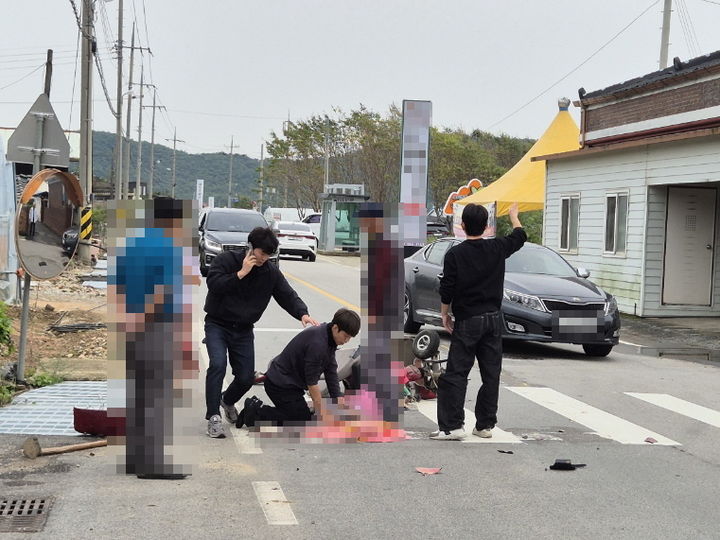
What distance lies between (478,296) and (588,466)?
1545 millimetres

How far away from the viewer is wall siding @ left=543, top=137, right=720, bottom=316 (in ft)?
59.5

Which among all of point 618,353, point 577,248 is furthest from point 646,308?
point 618,353

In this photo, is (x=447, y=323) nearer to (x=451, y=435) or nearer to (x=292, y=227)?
(x=451, y=435)

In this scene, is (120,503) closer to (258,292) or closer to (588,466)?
(258,292)

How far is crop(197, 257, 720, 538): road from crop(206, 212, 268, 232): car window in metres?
15.4

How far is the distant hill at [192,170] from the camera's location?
123938 mm

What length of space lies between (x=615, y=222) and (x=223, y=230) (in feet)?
32.5

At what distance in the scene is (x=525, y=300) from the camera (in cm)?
1295

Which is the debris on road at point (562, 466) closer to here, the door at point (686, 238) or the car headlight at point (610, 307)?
the car headlight at point (610, 307)

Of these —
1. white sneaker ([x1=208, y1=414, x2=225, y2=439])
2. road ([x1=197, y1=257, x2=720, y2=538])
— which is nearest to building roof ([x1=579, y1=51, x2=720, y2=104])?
road ([x1=197, y1=257, x2=720, y2=538])

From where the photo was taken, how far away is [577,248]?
22750 millimetres


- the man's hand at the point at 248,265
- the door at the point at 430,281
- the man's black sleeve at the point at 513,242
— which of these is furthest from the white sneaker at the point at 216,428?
the door at the point at 430,281

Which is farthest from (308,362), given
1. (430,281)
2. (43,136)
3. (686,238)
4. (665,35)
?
(665,35)

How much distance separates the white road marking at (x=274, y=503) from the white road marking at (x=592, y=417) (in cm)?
330
